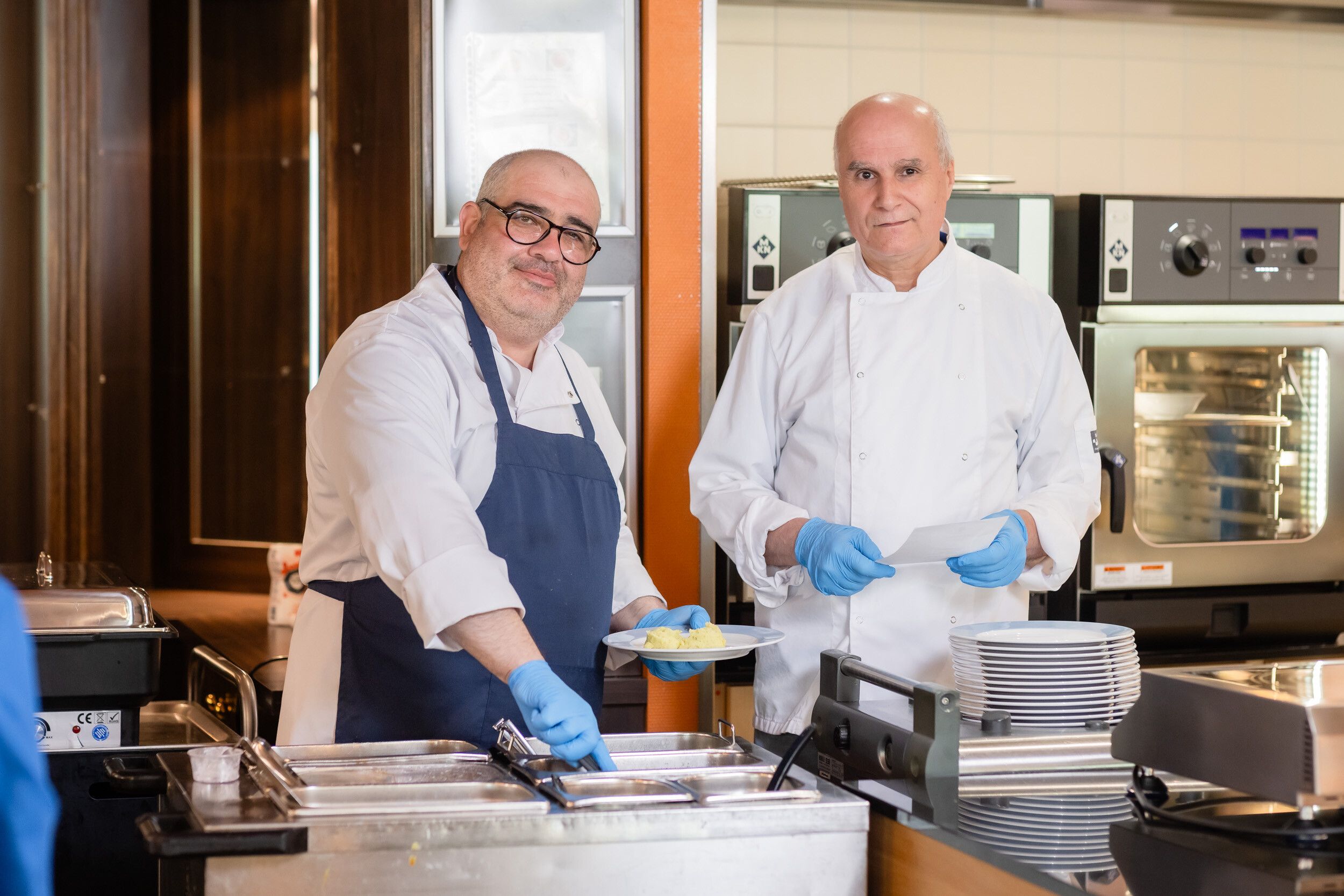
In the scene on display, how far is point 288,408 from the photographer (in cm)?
375

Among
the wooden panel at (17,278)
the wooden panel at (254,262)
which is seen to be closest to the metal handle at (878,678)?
the wooden panel at (254,262)

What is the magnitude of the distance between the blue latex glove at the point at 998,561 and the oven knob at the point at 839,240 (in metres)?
0.93

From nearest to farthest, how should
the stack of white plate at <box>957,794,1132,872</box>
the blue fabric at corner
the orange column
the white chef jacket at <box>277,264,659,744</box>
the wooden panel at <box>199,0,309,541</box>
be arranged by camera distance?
the blue fabric at corner
the stack of white plate at <box>957,794,1132,872</box>
the white chef jacket at <box>277,264,659,744</box>
the orange column
the wooden panel at <box>199,0,309,541</box>

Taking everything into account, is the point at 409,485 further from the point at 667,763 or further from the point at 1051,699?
the point at 1051,699

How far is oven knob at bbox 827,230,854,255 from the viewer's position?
9.25 feet

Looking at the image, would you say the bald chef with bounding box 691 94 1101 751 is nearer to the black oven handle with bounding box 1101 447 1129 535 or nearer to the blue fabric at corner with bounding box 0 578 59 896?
the black oven handle with bounding box 1101 447 1129 535

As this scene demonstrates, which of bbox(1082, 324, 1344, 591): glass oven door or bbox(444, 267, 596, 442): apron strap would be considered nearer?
bbox(444, 267, 596, 442): apron strap

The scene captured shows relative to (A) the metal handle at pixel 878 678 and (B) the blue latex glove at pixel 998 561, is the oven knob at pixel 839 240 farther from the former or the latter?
(A) the metal handle at pixel 878 678

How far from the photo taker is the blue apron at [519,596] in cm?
173

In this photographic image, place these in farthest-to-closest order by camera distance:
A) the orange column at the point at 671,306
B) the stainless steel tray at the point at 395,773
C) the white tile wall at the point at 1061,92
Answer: the white tile wall at the point at 1061,92
the orange column at the point at 671,306
the stainless steel tray at the point at 395,773

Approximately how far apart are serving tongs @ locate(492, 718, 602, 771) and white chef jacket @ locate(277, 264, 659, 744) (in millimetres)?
143

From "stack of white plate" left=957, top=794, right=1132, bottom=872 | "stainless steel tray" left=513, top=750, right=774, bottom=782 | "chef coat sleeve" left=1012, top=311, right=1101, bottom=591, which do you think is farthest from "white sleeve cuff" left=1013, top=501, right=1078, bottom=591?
"stainless steel tray" left=513, top=750, right=774, bottom=782

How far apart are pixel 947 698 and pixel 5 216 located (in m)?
3.20

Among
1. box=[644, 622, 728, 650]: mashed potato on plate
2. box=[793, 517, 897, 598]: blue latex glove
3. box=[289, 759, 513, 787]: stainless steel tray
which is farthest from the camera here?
box=[793, 517, 897, 598]: blue latex glove
